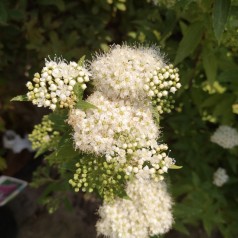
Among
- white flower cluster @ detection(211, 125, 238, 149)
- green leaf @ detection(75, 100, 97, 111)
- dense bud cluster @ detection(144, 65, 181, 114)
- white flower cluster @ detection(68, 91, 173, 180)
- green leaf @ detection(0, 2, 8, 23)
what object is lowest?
white flower cluster @ detection(68, 91, 173, 180)

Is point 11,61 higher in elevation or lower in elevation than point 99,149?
higher

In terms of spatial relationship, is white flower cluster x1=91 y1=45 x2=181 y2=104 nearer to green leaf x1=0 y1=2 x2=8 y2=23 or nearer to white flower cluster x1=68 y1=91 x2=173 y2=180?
white flower cluster x1=68 y1=91 x2=173 y2=180

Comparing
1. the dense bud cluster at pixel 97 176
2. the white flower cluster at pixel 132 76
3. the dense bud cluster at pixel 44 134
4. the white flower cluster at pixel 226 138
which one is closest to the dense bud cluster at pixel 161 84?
the white flower cluster at pixel 132 76

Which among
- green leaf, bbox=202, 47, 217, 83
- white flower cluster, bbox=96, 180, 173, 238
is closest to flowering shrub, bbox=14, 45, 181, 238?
white flower cluster, bbox=96, 180, 173, 238

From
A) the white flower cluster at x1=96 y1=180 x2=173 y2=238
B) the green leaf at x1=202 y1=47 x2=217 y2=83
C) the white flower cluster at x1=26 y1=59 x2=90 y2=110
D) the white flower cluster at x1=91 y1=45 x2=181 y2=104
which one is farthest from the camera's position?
the green leaf at x1=202 y1=47 x2=217 y2=83

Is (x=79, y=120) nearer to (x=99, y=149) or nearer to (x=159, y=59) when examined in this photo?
(x=99, y=149)

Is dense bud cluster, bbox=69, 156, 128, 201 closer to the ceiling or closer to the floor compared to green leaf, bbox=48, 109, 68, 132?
closer to the floor

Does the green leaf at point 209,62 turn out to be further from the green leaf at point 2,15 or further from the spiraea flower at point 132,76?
the green leaf at point 2,15

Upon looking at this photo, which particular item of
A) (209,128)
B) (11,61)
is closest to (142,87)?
(209,128)
